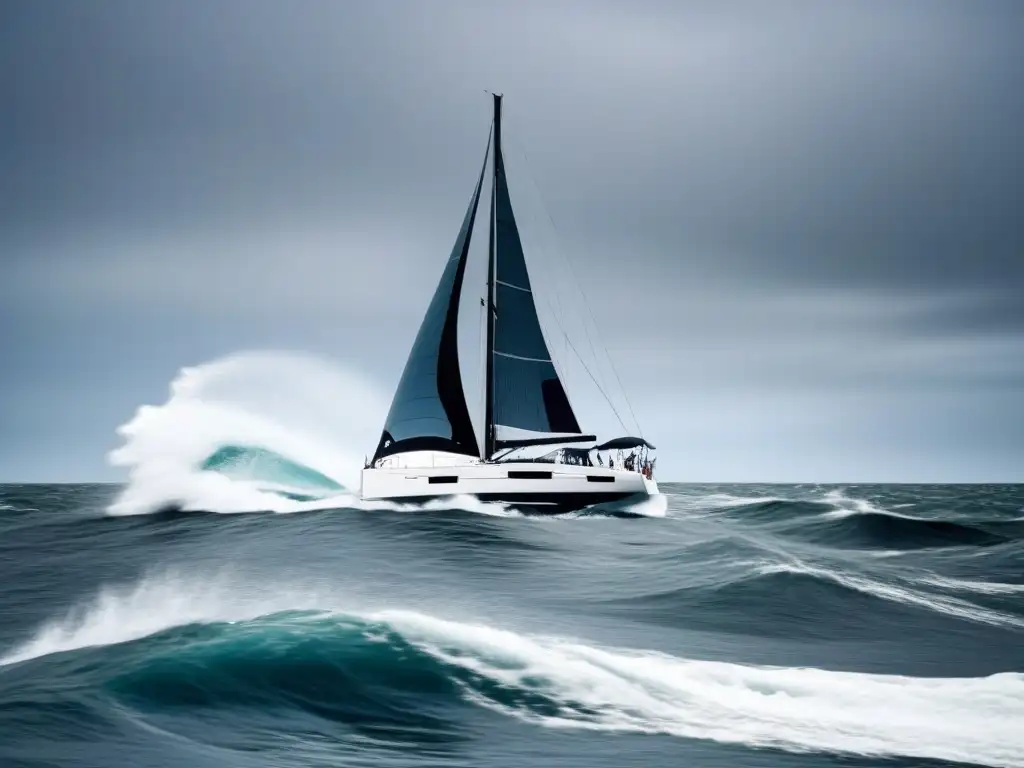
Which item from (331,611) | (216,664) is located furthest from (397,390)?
(216,664)

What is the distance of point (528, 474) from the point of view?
35.3m

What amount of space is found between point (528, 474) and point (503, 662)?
24974 millimetres

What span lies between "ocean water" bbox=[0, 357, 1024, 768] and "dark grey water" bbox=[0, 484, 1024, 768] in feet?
0.14

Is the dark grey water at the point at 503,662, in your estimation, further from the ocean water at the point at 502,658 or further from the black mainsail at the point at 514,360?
the black mainsail at the point at 514,360

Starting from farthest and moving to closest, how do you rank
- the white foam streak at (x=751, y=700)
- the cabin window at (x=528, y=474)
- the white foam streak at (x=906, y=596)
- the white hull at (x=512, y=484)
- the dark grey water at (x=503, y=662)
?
1. the cabin window at (x=528, y=474)
2. the white hull at (x=512, y=484)
3. the white foam streak at (x=906, y=596)
4. the white foam streak at (x=751, y=700)
5. the dark grey water at (x=503, y=662)

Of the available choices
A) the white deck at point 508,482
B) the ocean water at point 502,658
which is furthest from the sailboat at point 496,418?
the ocean water at point 502,658

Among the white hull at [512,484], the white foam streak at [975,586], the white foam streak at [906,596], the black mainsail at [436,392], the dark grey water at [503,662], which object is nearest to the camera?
the dark grey water at [503,662]

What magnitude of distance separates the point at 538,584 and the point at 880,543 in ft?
61.4

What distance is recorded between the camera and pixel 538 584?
1772 centimetres

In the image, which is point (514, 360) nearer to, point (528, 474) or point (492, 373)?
point (492, 373)

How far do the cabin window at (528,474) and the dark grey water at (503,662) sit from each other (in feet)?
42.5

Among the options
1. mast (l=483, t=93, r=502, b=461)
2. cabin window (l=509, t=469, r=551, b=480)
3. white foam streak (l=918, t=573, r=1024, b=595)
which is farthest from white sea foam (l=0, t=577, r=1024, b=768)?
mast (l=483, t=93, r=502, b=461)

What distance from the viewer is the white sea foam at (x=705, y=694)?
8.32 metres

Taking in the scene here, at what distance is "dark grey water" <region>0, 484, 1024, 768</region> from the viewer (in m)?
7.85
